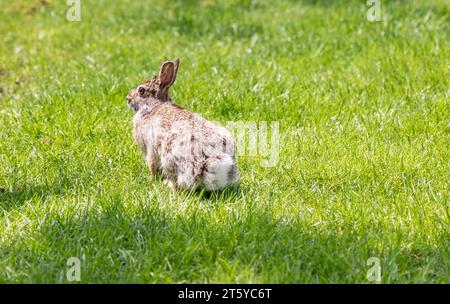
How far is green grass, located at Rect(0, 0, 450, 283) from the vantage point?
4410 millimetres

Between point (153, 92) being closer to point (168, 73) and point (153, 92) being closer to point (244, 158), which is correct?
point (168, 73)

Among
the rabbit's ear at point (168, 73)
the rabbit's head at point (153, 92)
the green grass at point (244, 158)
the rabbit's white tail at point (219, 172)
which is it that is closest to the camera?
the green grass at point (244, 158)

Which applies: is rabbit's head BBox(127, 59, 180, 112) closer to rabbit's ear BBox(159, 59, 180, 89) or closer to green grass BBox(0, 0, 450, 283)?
rabbit's ear BBox(159, 59, 180, 89)

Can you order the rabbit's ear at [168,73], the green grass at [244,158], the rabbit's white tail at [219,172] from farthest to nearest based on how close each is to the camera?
the rabbit's ear at [168,73] < the rabbit's white tail at [219,172] < the green grass at [244,158]

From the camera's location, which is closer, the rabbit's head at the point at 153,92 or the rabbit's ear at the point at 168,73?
the rabbit's ear at the point at 168,73

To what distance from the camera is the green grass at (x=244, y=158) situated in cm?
441

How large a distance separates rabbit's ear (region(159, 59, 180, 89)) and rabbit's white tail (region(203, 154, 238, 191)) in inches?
47.1

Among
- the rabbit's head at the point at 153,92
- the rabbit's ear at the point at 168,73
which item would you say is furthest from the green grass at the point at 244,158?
the rabbit's ear at the point at 168,73

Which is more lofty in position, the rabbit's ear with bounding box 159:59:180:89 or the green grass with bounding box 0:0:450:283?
the rabbit's ear with bounding box 159:59:180:89

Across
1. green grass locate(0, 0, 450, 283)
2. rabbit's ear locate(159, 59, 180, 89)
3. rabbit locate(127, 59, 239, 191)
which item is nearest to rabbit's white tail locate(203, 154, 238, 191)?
rabbit locate(127, 59, 239, 191)

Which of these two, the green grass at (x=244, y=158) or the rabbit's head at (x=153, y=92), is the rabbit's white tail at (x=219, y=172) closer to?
the green grass at (x=244, y=158)

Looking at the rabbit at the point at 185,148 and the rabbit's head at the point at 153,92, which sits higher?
the rabbit's head at the point at 153,92

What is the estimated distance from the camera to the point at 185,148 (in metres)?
5.25
